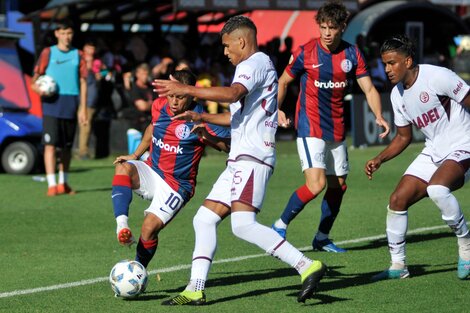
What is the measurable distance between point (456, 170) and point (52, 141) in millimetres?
7842

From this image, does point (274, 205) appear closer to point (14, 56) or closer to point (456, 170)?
point (456, 170)

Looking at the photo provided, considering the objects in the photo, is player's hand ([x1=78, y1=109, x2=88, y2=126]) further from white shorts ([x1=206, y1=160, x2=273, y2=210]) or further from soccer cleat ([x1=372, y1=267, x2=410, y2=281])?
white shorts ([x1=206, y1=160, x2=273, y2=210])

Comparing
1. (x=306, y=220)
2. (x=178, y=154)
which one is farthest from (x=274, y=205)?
(x=178, y=154)

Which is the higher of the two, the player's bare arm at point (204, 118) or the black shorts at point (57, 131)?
the player's bare arm at point (204, 118)

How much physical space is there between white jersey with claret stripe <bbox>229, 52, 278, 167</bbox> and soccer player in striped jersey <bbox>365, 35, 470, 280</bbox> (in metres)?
1.30

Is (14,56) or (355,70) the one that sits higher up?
(355,70)

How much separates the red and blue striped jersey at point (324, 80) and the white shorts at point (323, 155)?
7 cm

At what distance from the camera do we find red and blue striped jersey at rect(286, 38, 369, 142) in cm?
1064

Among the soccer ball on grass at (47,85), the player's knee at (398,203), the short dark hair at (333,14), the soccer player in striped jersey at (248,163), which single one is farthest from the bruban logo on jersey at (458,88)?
the soccer ball on grass at (47,85)

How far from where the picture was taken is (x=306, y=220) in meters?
13.1

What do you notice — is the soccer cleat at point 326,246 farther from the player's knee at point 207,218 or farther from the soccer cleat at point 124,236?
the soccer cleat at point 124,236

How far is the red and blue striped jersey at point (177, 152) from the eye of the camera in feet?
29.4

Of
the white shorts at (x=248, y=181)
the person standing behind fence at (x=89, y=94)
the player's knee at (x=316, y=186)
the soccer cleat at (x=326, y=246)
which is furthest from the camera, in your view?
the person standing behind fence at (x=89, y=94)

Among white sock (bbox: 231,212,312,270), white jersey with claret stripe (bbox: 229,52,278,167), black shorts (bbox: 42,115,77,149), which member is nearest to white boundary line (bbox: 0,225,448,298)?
white sock (bbox: 231,212,312,270)
